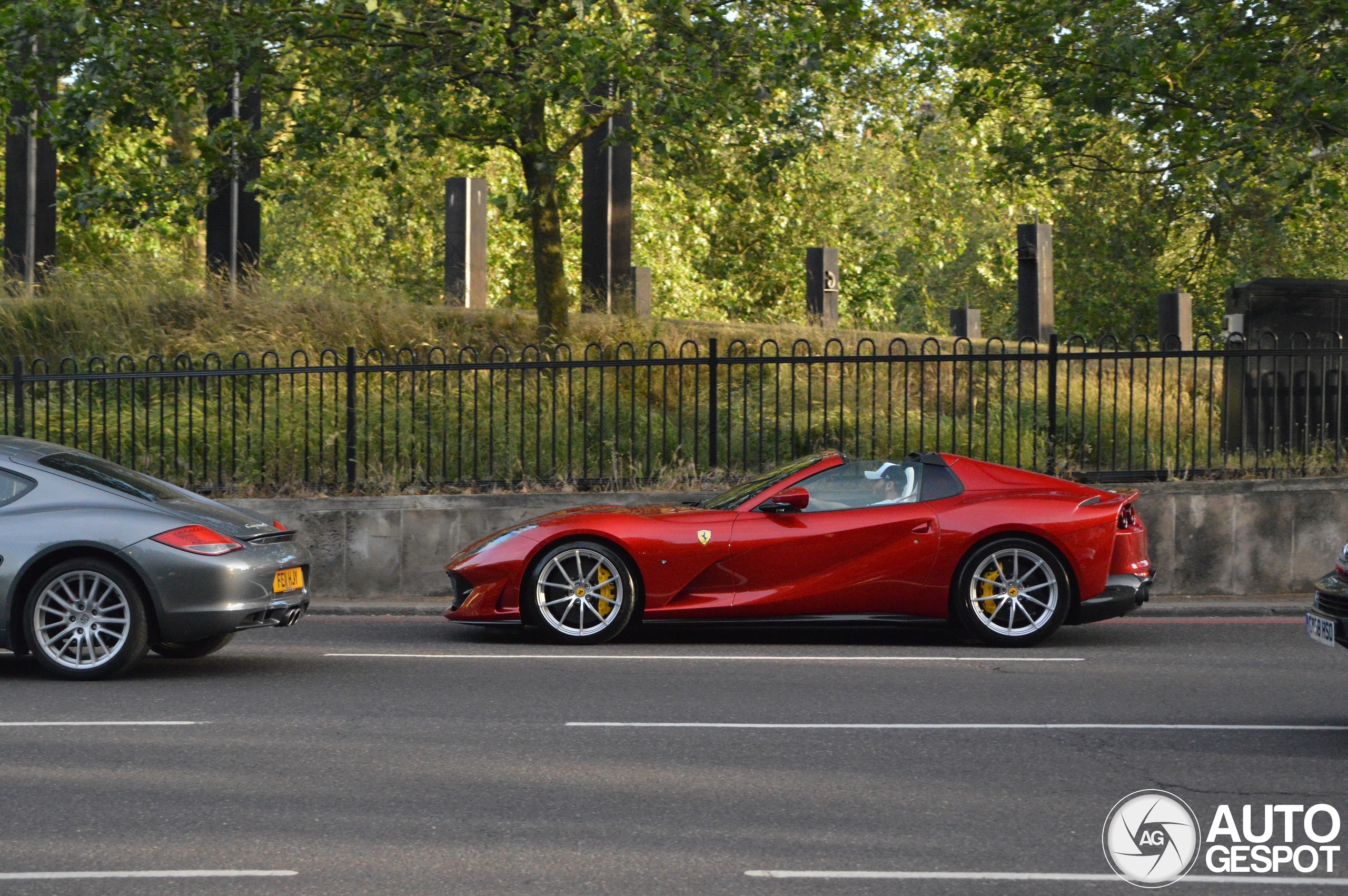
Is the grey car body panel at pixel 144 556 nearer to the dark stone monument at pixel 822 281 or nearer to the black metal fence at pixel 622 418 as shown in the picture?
the black metal fence at pixel 622 418

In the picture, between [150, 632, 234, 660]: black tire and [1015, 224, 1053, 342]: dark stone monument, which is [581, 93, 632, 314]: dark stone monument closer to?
[1015, 224, 1053, 342]: dark stone monument

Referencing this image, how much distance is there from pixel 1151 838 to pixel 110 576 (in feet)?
18.9

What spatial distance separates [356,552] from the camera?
1244cm

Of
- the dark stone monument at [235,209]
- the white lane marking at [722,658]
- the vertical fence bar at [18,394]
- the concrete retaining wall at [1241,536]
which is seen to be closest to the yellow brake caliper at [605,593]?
the white lane marking at [722,658]

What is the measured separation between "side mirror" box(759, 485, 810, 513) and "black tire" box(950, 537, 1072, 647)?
3.71 ft

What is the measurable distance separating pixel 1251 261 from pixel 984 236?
15.8 m

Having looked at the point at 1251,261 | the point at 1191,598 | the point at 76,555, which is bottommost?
the point at 1191,598

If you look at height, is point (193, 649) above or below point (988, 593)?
below

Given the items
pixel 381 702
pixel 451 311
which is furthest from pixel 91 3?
pixel 381 702

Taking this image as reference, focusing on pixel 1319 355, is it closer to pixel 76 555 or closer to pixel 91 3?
pixel 76 555

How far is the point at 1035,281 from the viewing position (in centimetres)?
1995

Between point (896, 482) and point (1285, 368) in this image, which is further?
point (1285, 368)

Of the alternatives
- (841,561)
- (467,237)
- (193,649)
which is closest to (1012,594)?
(841,561)

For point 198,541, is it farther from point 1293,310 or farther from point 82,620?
point 1293,310
